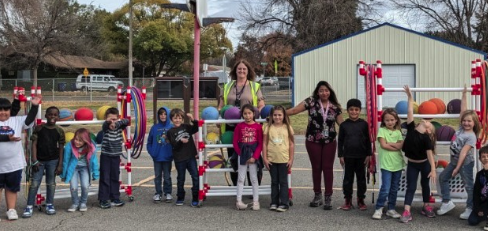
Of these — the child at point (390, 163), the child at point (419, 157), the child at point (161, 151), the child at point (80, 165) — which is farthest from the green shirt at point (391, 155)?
the child at point (80, 165)

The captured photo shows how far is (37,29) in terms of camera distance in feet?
130

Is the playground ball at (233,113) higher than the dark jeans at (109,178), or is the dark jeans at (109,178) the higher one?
the playground ball at (233,113)

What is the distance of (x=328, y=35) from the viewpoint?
→ 3625cm

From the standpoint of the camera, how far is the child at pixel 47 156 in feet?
21.6

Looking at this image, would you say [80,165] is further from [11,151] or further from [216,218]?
[216,218]

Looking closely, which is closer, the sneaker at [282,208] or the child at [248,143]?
the sneaker at [282,208]

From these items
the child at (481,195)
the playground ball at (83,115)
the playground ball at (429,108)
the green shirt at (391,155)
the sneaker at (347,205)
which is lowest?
the sneaker at (347,205)

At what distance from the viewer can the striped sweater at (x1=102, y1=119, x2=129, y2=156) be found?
7.10m

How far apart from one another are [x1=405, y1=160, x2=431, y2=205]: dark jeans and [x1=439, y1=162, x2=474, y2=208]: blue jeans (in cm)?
26

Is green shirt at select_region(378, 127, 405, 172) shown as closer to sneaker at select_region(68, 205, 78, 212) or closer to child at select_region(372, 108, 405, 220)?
child at select_region(372, 108, 405, 220)

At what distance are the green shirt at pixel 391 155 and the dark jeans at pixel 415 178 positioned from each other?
0.13m

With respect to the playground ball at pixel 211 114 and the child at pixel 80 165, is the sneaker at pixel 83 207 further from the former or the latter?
the playground ball at pixel 211 114

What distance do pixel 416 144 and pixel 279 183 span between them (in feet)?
5.94

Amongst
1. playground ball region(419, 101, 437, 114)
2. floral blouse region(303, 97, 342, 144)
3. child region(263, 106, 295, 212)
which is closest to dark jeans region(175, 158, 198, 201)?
child region(263, 106, 295, 212)
